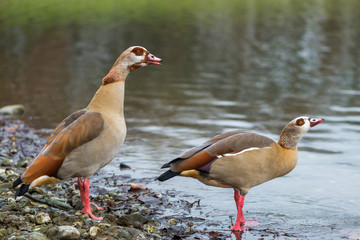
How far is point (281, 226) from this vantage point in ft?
26.3

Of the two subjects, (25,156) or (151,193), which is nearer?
(151,193)

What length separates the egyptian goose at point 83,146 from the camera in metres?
7.30

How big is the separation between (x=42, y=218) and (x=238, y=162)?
8.92 feet

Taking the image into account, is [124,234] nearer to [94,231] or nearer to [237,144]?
[94,231]

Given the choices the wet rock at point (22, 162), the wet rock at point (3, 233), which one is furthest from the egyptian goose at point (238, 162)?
the wet rock at point (22, 162)

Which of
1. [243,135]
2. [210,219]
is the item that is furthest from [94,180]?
[243,135]

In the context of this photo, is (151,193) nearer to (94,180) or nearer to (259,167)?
(94,180)

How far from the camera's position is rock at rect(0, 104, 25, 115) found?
15378 millimetres

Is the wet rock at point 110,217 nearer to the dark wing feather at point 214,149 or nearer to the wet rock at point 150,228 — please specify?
the wet rock at point 150,228

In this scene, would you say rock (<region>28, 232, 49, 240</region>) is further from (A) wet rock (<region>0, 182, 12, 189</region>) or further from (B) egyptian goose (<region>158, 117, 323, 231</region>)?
(A) wet rock (<region>0, 182, 12, 189</region>)

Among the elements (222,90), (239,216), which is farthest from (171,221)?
(222,90)

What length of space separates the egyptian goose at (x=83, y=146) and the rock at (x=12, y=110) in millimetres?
8172

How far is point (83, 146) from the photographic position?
24.5ft

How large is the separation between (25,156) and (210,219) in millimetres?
4584
